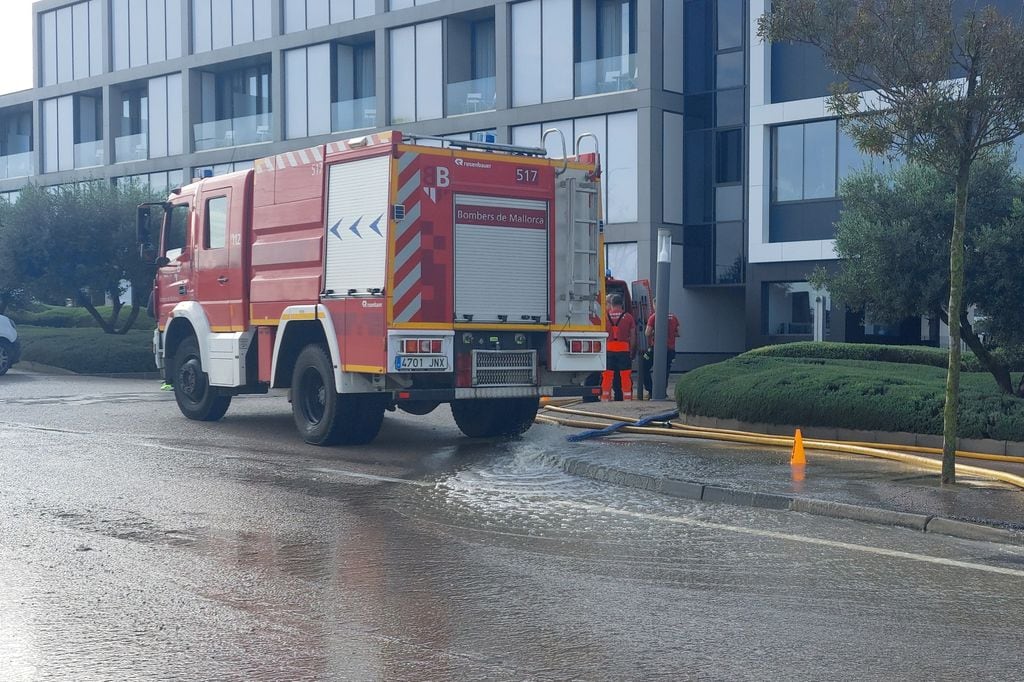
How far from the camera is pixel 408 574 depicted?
701cm

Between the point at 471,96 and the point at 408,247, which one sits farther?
the point at 471,96

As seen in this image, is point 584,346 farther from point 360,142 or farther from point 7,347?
point 7,347

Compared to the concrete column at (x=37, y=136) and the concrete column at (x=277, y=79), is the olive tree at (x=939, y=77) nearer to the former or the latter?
the concrete column at (x=277, y=79)

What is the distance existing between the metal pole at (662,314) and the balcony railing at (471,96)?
19.2 meters

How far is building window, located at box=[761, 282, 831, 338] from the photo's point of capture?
30375 mm

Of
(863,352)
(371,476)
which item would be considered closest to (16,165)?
(863,352)

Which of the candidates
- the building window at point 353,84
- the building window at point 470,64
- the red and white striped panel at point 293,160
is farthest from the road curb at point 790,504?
the building window at point 353,84

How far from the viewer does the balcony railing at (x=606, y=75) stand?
3372cm

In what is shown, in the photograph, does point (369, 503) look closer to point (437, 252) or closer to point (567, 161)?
point (437, 252)

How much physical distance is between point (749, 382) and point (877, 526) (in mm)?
5580

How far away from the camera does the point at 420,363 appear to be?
12.3 meters

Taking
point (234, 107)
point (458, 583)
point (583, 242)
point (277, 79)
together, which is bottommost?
point (458, 583)

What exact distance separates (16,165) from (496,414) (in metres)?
44.7

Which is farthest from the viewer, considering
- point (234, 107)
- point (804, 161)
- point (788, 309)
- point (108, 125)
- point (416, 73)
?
point (108, 125)
